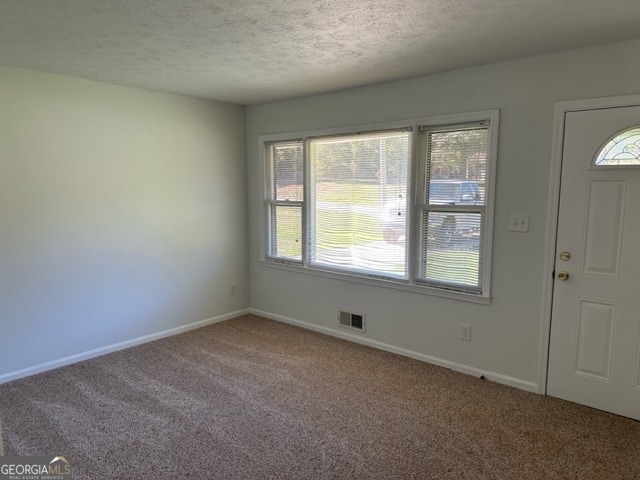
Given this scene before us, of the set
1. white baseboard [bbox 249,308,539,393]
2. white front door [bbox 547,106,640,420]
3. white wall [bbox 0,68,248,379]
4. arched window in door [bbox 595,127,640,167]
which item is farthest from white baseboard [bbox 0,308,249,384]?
arched window in door [bbox 595,127,640,167]

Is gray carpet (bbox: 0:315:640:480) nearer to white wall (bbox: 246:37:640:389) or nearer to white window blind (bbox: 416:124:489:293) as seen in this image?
white wall (bbox: 246:37:640:389)

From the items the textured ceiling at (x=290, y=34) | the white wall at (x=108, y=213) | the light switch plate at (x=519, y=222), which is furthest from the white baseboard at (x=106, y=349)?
the light switch plate at (x=519, y=222)

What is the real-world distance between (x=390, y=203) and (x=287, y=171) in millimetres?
1279

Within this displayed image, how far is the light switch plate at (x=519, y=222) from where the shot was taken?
2.98 meters

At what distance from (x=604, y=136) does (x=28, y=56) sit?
3753 mm

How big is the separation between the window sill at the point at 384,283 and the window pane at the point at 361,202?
82mm

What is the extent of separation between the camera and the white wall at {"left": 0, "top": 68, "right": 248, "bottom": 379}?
3213mm

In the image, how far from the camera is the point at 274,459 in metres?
2.30

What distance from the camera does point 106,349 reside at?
12.4 feet

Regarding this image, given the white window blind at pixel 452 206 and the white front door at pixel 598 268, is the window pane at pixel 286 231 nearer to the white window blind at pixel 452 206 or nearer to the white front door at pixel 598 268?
the white window blind at pixel 452 206

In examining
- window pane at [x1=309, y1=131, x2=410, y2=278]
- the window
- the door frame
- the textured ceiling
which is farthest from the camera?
window pane at [x1=309, y1=131, x2=410, y2=278]

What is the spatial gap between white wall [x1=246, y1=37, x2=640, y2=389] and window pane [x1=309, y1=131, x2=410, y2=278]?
0.67 feet

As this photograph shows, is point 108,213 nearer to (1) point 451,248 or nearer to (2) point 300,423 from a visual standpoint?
(2) point 300,423

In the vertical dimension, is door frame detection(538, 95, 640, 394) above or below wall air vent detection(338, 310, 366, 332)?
above
